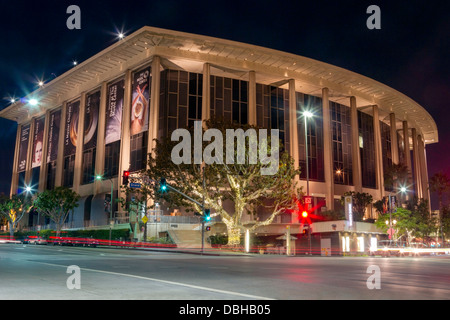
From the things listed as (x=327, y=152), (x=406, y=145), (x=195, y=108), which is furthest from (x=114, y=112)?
(x=406, y=145)

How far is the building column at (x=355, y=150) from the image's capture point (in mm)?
76375

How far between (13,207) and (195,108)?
144ft

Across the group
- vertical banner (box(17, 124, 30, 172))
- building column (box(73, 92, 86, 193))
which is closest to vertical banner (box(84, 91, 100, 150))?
building column (box(73, 92, 86, 193))

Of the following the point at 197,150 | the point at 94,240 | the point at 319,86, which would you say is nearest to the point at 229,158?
the point at 197,150

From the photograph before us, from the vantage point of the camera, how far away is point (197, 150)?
139 ft

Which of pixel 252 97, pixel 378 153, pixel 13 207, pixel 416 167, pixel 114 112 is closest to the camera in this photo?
pixel 252 97

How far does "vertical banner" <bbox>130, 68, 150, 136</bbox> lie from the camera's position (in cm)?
6344

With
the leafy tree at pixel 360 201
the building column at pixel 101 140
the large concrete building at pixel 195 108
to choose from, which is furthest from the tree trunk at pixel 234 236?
the building column at pixel 101 140

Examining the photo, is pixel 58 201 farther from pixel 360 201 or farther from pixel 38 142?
pixel 360 201

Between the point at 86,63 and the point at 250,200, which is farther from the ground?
the point at 86,63

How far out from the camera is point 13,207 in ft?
276

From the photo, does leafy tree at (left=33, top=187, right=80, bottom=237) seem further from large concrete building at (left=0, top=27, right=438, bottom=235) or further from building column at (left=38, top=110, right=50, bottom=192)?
building column at (left=38, top=110, right=50, bottom=192)

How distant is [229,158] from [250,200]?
760 cm

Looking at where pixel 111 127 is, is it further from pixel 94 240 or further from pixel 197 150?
pixel 197 150
